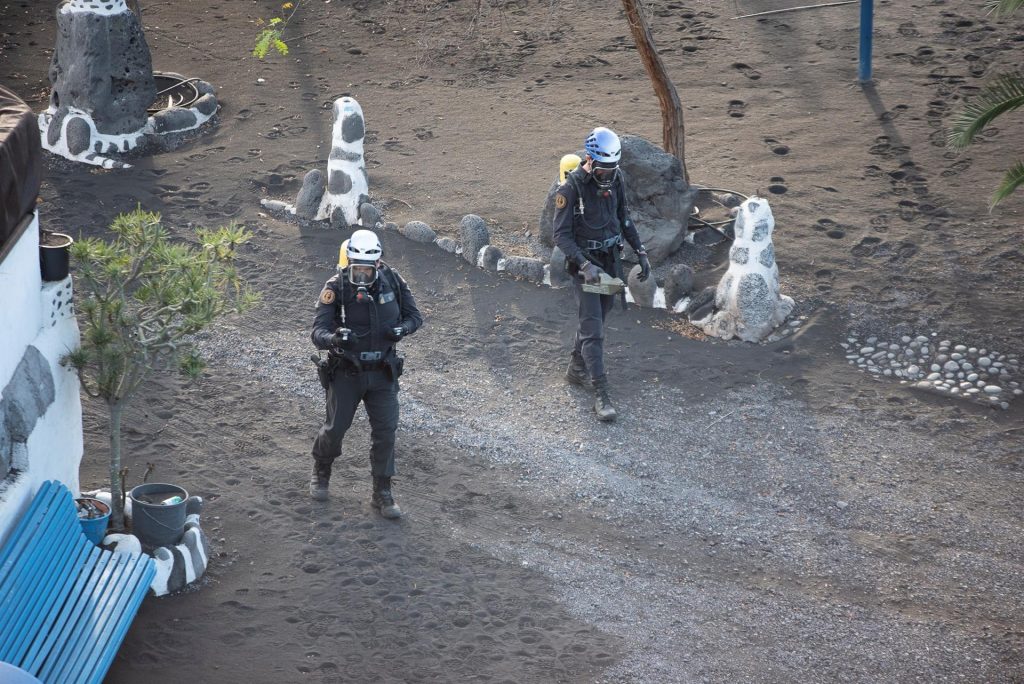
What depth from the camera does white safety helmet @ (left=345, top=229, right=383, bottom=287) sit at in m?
7.09

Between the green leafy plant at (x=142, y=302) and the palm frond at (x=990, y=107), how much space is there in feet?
21.0

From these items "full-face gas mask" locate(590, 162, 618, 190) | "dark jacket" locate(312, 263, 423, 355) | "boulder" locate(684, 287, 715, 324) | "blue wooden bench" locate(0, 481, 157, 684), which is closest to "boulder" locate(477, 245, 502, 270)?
"boulder" locate(684, 287, 715, 324)

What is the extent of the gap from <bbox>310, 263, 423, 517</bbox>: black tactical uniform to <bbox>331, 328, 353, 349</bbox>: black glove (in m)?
0.01

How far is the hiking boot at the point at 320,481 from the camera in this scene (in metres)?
7.68

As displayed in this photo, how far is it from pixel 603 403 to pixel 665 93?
14.8 ft

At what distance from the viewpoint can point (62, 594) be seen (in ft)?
19.1

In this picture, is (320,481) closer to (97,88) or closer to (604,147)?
(604,147)

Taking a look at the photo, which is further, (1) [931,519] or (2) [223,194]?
(2) [223,194]

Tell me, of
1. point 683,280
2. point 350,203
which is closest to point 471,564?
point 683,280

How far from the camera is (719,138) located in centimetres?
1366

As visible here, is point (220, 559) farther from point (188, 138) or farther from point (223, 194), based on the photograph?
point (188, 138)

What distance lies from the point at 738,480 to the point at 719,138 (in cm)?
653

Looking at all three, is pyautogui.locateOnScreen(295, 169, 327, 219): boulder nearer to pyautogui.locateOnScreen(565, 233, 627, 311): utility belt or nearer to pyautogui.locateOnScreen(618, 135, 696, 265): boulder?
pyautogui.locateOnScreen(618, 135, 696, 265): boulder

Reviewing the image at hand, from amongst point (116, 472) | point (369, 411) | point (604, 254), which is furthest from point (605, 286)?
point (116, 472)
